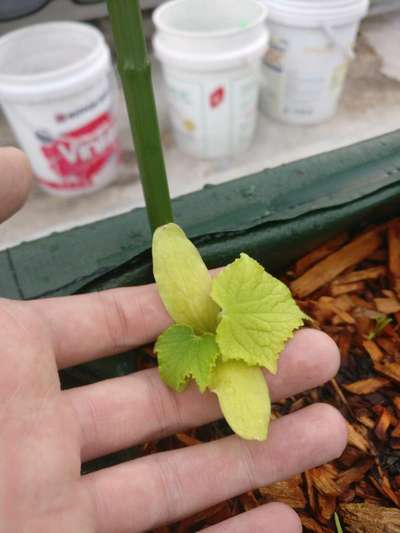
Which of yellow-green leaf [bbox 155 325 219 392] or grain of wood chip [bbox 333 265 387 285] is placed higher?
yellow-green leaf [bbox 155 325 219 392]

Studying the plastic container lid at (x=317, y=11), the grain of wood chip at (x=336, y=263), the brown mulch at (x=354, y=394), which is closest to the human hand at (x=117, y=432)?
the brown mulch at (x=354, y=394)

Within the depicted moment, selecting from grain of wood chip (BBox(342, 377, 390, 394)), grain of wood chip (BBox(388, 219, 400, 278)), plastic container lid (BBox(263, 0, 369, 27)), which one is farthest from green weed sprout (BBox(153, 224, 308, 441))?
plastic container lid (BBox(263, 0, 369, 27))

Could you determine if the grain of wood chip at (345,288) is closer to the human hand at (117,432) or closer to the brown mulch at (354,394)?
the brown mulch at (354,394)

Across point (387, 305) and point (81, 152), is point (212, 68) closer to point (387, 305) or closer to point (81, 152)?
point (81, 152)

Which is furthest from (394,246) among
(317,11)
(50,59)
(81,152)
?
(50,59)

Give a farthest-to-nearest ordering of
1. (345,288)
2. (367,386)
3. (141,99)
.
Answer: (345,288) < (367,386) < (141,99)

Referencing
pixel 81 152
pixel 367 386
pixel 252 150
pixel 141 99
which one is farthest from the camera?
pixel 252 150

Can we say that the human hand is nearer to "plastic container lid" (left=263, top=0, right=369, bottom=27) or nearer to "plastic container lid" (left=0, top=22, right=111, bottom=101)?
"plastic container lid" (left=0, top=22, right=111, bottom=101)
